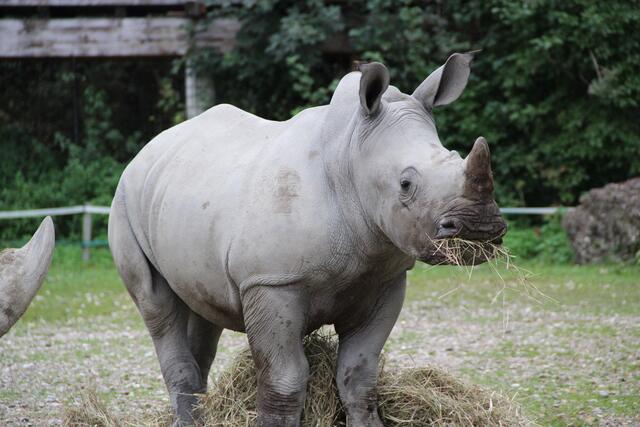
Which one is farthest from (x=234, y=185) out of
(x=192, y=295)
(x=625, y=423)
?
(x=625, y=423)

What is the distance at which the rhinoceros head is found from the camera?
12.9 ft

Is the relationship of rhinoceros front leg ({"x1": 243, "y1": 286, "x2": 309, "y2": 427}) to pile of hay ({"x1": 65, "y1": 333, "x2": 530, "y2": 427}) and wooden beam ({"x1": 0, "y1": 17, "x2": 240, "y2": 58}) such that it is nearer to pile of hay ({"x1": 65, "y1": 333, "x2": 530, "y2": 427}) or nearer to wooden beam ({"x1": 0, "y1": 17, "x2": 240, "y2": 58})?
pile of hay ({"x1": 65, "y1": 333, "x2": 530, "y2": 427})

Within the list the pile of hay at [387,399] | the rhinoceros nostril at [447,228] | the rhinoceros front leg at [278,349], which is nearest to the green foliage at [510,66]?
the pile of hay at [387,399]

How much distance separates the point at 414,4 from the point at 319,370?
11.1 meters

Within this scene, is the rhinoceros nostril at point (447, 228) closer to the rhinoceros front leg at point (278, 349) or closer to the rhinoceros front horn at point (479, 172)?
the rhinoceros front horn at point (479, 172)

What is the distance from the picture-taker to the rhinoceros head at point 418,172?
3.92 m

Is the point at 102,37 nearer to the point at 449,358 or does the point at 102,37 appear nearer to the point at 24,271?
the point at 449,358

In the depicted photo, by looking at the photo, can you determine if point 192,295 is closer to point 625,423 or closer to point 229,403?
point 229,403

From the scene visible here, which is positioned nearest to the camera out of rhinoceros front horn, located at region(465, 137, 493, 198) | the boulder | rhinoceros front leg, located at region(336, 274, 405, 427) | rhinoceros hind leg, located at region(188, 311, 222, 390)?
rhinoceros front horn, located at region(465, 137, 493, 198)

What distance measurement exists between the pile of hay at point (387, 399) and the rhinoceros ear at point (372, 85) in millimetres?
1353

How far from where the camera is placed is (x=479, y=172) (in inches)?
152

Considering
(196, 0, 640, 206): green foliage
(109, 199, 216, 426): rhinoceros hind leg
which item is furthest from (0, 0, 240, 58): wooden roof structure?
(109, 199, 216, 426): rhinoceros hind leg

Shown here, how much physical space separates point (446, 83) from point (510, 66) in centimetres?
1031

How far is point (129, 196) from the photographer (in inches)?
223
